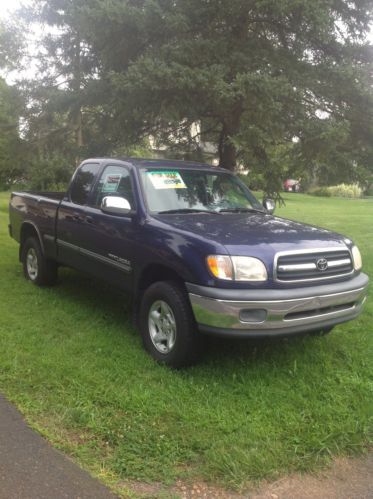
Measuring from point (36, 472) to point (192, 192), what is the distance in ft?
10.2

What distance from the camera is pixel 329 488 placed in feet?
9.53

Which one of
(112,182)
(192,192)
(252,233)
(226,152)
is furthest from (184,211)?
(226,152)

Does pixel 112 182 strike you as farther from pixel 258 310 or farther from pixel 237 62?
pixel 237 62

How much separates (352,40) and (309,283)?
6896mm

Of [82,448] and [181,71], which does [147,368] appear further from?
[181,71]

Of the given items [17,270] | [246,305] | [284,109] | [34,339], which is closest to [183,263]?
[246,305]

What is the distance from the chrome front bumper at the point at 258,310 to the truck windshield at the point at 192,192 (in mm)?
1236

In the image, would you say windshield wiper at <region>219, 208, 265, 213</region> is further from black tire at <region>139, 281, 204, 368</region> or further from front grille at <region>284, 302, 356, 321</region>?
front grille at <region>284, 302, 356, 321</region>

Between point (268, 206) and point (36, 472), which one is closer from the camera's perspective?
point (36, 472)

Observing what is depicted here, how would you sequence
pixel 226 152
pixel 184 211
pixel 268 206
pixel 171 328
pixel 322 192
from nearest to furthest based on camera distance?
pixel 171 328 < pixel 184 211 < pixel 268 206 < pixel 226 152 < pixel 322 192

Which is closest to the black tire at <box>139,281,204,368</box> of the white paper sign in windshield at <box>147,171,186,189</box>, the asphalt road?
the white paper sign in windshield at <box>147,171,186,189</box>

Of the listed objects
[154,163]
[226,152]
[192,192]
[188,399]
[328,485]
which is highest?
[226,152]

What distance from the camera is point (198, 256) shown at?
3.92 m

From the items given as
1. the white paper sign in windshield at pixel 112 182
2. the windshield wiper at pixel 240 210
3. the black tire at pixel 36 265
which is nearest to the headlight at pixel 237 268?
the windshield wiper at pixel 240 210
